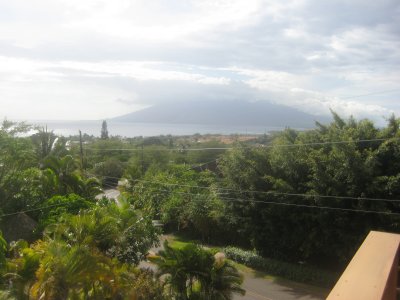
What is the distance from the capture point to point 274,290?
672 inches

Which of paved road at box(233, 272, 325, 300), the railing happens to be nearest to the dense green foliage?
paved road at box(233, 272, 325, 300)

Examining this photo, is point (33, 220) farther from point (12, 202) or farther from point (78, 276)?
point (78, 276)

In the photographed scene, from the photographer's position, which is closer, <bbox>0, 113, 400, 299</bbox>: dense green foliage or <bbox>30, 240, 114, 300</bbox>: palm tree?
<bbox>30, 240, 114, 300</bbox>: palm tree

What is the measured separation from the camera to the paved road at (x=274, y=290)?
16.0 meters

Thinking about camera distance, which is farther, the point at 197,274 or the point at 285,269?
the point at 285,269

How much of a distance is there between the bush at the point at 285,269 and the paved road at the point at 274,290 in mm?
442

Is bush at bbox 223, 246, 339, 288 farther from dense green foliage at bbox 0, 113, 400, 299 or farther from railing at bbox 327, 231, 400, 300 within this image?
railing at bbox 327, 231, 400, 300

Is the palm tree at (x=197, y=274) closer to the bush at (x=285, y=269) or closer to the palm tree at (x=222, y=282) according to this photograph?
the palm tree at (x=222, y=282)

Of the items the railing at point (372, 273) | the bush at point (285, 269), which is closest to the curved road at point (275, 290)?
the bush at point (285, 269)

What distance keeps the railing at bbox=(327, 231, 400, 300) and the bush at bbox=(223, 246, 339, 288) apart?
16.0m

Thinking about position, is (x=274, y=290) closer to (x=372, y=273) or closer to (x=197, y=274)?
(x=197, y=274)

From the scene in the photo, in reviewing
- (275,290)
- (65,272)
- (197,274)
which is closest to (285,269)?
(275,290)

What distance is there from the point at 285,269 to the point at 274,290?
1.99m

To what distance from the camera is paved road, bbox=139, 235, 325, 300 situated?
52.6 ft
